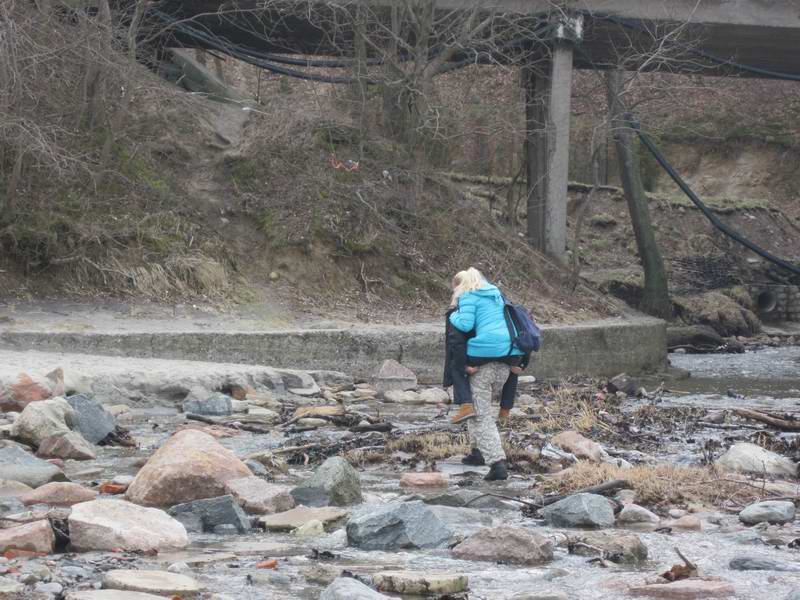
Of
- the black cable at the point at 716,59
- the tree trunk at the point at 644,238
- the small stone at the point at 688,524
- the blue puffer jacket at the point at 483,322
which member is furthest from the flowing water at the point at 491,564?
the tree trunk at the point at 644,238

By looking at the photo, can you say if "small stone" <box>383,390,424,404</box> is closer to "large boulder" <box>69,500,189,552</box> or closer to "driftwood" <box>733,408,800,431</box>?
"driftwood" <box>733,408,800,431</box>

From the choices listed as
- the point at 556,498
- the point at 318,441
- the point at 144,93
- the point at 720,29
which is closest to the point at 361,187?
the point at 144,93

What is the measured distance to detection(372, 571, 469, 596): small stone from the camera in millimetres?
4910

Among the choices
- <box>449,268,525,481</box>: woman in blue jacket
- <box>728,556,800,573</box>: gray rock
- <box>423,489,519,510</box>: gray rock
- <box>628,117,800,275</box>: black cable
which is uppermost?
<box>628,117,800,275</box>: black cable

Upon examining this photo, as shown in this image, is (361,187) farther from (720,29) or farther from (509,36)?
(720,29)

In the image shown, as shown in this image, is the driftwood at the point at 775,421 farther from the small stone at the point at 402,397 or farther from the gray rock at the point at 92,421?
the gray rock at the point at 92,421

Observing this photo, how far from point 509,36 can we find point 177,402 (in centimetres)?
1175

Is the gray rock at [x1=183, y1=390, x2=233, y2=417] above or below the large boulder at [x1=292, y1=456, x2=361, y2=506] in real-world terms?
below

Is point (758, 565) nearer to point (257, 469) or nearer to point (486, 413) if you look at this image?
point (486, 413)

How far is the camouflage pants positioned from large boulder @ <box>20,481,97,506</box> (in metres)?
2.80

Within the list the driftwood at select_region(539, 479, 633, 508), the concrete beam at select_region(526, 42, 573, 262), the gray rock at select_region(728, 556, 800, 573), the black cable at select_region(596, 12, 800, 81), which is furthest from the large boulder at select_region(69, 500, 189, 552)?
the black cable at select_region(596, 12, 800, 81)

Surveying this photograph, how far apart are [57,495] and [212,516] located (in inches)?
36.9

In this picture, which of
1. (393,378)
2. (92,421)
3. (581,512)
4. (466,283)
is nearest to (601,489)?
(581,512)

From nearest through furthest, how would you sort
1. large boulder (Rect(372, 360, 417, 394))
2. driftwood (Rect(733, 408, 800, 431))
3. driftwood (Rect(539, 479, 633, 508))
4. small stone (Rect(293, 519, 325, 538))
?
small stone (Rect(293, 519, 325, 538)), driftwood (Rect(539, 479, 633, 508)), driftwood (Rect(733, 408, 800, 431)), large boulder (Rect(372, 360, 417, 394))
